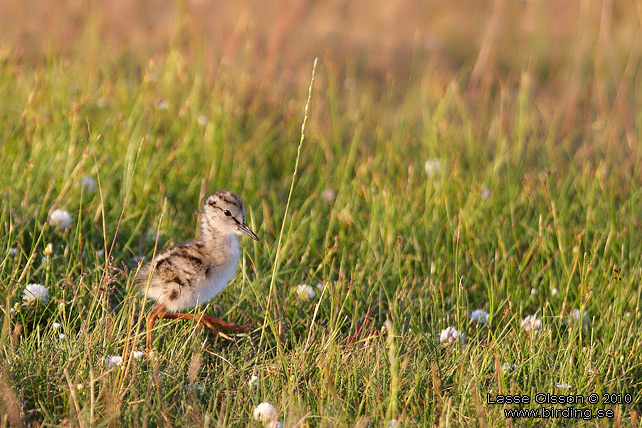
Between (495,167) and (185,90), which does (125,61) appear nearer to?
(185,90)

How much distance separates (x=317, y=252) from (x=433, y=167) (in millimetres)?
1298

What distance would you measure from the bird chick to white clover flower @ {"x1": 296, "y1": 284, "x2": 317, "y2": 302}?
38cm

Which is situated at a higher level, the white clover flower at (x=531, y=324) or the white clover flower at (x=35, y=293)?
the white clover flower at (x=35, y=293)

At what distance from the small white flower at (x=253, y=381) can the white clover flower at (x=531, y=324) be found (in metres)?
1.38

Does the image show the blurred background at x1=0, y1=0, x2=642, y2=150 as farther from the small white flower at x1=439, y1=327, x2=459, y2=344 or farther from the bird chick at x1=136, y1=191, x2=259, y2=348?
the small white flower at x1=439, y1=327, x2=459, y2=344

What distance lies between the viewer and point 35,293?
3.66 m

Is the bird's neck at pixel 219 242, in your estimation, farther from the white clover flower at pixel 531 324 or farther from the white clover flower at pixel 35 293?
the white clover flower at pixel 531 324

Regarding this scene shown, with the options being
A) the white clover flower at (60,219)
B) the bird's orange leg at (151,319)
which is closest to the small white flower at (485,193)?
the bird's orange leg at (151,319)

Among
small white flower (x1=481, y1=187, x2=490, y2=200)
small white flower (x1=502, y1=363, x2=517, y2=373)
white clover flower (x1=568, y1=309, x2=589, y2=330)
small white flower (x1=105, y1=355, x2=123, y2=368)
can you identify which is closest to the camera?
small white flower (x1=105, y1=355, x2=123, y2=368)

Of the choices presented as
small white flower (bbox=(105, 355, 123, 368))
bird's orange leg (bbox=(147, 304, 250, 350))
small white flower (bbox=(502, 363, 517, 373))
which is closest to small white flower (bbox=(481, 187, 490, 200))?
small white flower (bbox=(502, 363, 517, 373))

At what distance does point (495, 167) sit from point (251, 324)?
2483 mm

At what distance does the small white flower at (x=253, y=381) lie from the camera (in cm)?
323

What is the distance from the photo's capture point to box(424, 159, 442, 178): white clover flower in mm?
5443

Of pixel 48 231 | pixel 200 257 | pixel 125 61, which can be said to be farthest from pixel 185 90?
pixel 200 257
